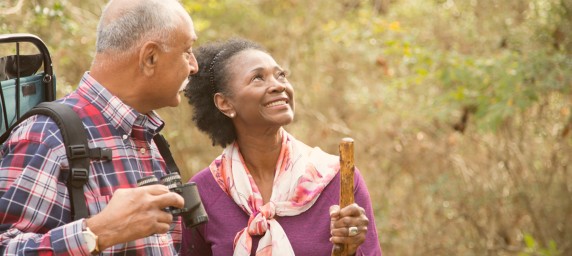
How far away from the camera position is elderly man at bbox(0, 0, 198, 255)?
252 centimetres

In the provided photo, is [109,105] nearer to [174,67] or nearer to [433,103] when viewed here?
[174,67]

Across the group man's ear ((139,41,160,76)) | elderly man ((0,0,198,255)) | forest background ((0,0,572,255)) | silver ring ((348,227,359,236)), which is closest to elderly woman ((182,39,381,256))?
silver ring ((348,227,359,236))

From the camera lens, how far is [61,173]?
263cm

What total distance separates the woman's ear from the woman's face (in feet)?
0.08

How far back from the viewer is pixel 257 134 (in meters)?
3.76

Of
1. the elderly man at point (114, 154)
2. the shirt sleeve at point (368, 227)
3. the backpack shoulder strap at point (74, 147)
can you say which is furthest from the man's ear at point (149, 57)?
the shirt sleeve at point (368, 227)

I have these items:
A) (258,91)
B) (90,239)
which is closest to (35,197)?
(90,239)

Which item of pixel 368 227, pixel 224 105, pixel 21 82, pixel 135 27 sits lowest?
pixel 368 227

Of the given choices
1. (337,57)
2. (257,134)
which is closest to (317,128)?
(337,57)

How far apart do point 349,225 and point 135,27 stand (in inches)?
43.4

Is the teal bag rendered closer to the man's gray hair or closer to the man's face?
the man's gray hair

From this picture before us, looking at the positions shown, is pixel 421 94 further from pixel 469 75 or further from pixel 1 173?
pixel 1 173

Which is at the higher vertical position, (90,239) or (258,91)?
(258,91)

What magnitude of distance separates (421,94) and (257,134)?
644cm
